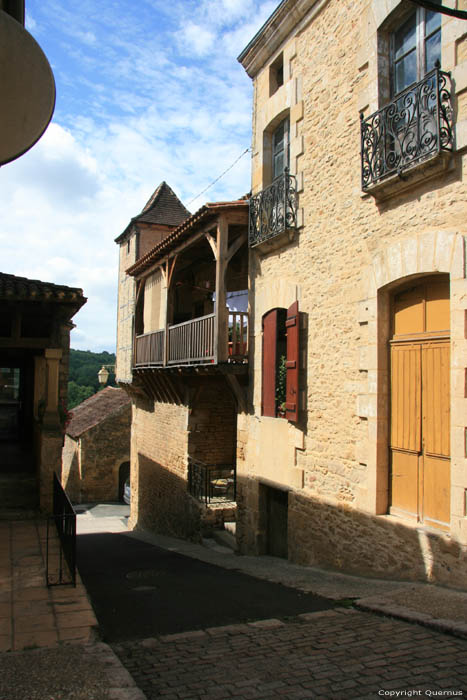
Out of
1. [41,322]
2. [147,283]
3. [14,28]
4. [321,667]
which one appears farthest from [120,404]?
[14,28]

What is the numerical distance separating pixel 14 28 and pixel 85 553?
9490 mm

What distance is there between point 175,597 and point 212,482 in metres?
6.28

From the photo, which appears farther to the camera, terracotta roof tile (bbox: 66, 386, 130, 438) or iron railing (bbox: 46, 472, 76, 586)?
terracotta roof tile (bbox: 66, 386, 130, 438)

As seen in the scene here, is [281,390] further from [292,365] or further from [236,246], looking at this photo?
[236,246]

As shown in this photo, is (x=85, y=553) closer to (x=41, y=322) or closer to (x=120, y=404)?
(x=41, y=322)

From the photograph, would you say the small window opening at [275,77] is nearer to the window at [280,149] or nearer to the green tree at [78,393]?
the window at [280,149]

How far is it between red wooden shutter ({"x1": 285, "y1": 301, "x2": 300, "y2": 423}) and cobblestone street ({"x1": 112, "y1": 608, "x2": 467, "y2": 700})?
3746 mm

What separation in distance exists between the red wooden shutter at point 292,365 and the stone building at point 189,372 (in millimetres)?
1670

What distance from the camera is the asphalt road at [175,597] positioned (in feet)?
15.1

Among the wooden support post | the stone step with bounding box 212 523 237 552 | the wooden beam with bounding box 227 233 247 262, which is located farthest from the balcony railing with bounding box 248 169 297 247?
the stone step with bounding box 212 523 237 552

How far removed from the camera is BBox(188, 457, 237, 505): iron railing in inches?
451

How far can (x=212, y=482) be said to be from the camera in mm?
11898

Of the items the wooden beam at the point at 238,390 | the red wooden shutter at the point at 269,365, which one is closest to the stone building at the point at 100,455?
the wooden beam at the point at 238,390

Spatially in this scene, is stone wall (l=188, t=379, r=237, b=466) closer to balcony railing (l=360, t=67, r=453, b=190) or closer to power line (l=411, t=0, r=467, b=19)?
balcony railing (l=360, t=67, r=453, b=190)
